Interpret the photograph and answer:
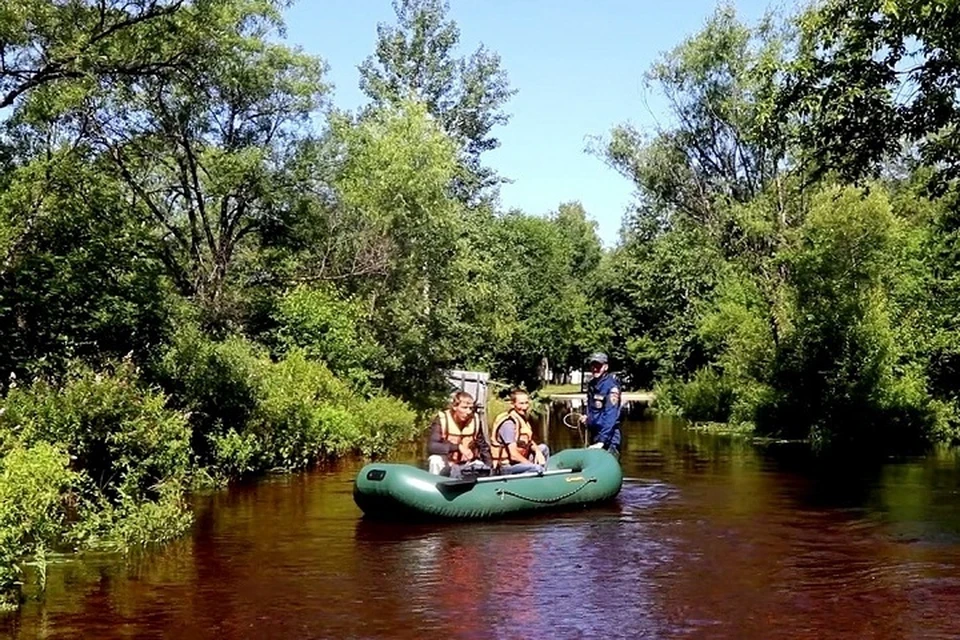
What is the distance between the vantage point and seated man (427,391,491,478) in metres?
14.7

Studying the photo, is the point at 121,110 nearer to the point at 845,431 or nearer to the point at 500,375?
the point at 845,431

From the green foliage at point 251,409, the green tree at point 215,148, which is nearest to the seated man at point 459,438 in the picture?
the green foliage at point 251,409

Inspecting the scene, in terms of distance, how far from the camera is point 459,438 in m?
14.7

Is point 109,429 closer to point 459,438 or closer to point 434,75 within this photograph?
point 459,438

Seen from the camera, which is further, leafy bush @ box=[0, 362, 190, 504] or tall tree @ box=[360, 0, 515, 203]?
tall tree @ box=[360, 0, 515, 203]

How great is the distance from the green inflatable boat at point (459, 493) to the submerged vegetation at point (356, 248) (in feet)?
7.78

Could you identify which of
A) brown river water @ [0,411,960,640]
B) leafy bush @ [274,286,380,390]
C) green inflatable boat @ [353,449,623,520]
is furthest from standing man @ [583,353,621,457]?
leafy bush @ [274,286,380,390]

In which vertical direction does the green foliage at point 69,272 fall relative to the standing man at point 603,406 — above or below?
above

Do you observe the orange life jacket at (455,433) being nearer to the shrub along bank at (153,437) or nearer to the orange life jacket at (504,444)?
the orange life jacket at (504,444)

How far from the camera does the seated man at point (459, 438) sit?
577 inches

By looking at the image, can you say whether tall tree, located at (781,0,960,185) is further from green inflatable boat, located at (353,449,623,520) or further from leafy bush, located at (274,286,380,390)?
leafy bush, located at (274,286,380,390)

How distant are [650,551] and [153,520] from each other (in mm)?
5479

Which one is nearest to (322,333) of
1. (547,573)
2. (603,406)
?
(603,406)

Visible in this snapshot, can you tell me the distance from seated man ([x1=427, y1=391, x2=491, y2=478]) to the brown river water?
112 centimetres
